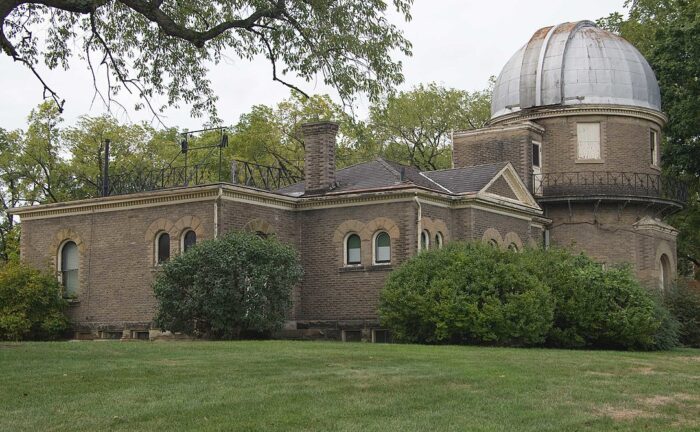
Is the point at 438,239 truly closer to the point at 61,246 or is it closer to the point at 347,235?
the point at 347,235

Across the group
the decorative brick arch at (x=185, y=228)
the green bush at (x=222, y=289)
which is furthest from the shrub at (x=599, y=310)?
the decorative brick arch at (x=185, y=228)

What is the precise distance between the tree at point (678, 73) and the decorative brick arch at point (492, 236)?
9.81 meters

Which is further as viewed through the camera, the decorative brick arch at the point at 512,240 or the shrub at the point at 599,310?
the decorative brick arch at the point at 512,240

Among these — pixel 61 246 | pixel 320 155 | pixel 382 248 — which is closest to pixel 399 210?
pixel 382 248

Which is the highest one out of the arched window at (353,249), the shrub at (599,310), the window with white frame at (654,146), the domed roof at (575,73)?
the domed roof at (575,73)

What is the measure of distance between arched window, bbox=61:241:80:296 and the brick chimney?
25.5ft

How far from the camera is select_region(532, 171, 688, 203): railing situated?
124 ft

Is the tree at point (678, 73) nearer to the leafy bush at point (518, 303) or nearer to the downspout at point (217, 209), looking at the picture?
the leafy bush at point (518, 303)

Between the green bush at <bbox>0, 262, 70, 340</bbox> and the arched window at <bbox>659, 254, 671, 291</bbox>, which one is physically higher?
the arched window at <bbox>659, 254, 671, 291</bbox>

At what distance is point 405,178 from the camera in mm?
29266

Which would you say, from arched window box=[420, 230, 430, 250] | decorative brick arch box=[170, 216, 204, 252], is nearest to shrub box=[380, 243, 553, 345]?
arched window box=[420, 230, 430, 250]

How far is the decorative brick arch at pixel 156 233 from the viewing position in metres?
28.5

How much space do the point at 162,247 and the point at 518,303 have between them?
36.8ft

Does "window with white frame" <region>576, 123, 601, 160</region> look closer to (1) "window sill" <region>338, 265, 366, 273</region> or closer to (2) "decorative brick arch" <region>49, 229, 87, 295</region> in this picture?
(1) "window sill" <region>338, 265, 366, 273</region>
